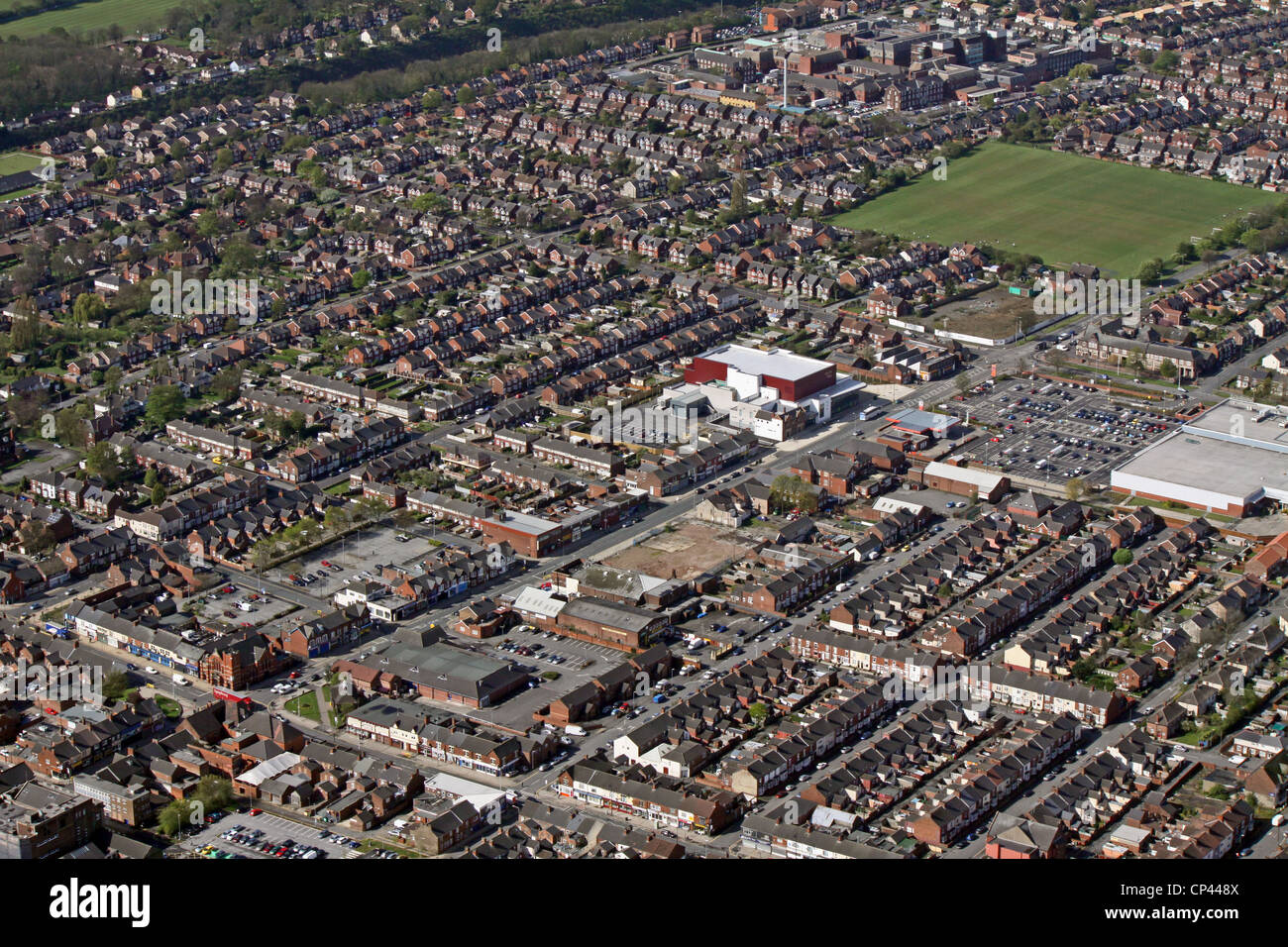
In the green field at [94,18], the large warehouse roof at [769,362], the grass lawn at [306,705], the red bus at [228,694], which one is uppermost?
the green field at [94,18]

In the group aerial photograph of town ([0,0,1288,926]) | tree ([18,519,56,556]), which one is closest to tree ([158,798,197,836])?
aerial photograph of town ([0,0,1288,926])

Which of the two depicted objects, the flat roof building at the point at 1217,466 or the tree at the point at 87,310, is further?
the tree at the point at 87,310

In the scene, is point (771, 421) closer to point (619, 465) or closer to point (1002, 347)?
point (619, 465)

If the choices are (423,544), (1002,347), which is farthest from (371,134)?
(423,544)
